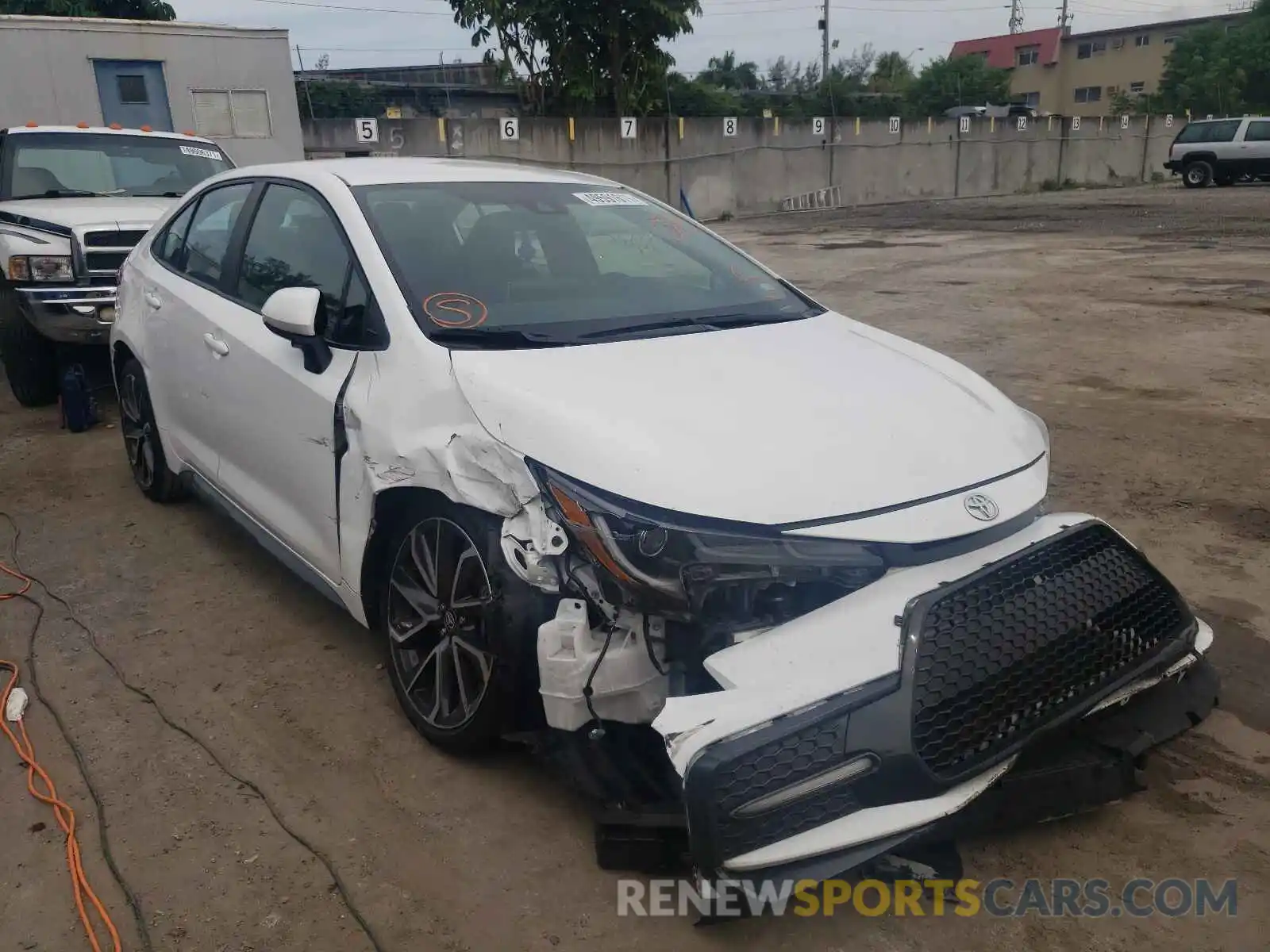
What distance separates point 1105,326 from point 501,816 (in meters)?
7.83

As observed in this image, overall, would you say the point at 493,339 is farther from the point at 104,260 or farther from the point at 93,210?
the point at 93,210

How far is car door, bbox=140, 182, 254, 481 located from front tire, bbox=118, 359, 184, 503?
0.20m

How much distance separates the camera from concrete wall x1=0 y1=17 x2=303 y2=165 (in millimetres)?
11734

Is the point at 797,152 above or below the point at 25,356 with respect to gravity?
above

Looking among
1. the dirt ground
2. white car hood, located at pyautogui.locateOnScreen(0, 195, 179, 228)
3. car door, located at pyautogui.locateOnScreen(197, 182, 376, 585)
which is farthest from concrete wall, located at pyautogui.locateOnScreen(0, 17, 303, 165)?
car door, located at pyautogui.locateOnScreen(197, 182, 376, 585)

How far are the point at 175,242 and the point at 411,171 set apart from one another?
154 cm

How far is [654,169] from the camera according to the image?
2369 cm

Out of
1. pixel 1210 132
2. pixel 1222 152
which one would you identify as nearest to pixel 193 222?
pixel 1222 152

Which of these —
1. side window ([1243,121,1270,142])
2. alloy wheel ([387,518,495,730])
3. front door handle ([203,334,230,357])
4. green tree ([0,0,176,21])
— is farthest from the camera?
side window ([1243,121,1270,142])

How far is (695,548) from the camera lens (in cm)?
221

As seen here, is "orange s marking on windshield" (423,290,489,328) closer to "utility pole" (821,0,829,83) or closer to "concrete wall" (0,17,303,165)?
"concrete wall" (0,17,303,165)

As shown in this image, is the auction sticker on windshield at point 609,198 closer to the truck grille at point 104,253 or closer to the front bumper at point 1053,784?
the front bumper at point 1053,784

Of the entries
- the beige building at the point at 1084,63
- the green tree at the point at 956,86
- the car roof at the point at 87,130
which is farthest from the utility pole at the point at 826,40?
the car roof at the point at 87,130

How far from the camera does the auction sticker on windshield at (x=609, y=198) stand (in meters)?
3.81
